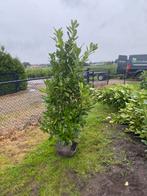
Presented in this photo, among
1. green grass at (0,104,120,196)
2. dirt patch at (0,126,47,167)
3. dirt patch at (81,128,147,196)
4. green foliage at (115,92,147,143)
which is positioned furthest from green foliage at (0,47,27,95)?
dirt patch at (81,128,147,196)

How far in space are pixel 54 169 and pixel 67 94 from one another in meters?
0.96

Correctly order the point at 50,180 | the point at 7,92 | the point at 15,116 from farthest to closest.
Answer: the point at 7,92 < the point at 15,116 < the point at 50,180

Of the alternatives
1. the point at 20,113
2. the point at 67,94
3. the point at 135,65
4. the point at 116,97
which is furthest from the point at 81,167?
the point at 135,65

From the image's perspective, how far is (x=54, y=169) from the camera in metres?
3.88

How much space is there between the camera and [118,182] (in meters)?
3.56

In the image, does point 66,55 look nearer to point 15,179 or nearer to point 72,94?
point 72,94

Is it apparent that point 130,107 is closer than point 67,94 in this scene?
No

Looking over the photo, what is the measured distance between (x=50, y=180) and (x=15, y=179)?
437 millimetres

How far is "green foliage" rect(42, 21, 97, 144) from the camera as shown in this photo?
12.9 ft

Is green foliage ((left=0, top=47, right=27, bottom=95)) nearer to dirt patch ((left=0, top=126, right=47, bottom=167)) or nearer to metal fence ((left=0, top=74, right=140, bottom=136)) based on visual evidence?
metal fence ((left=0, top=74, right=140, bottom=136))

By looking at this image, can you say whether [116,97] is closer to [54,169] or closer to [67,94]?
[67,94]

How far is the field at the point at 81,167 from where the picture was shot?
3.49 metres

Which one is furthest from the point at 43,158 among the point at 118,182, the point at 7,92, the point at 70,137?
the point at 7,92

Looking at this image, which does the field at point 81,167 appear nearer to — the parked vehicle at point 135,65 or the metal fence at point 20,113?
the metal fence at point 20,113
